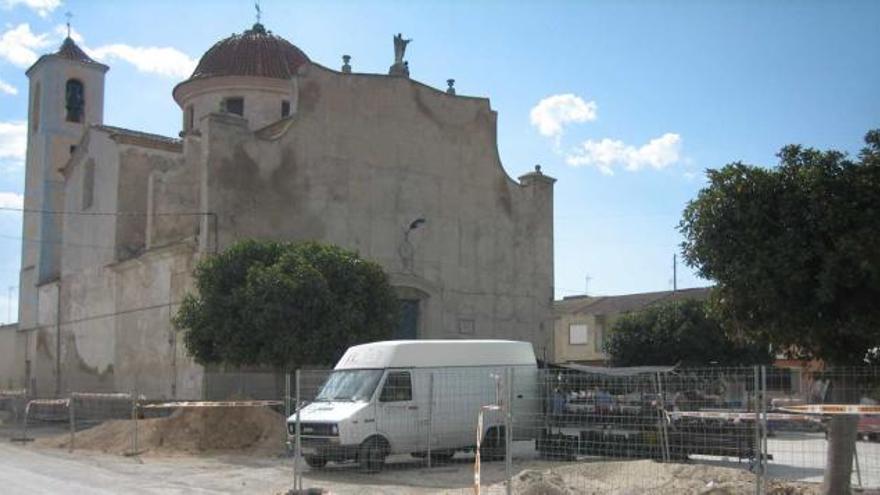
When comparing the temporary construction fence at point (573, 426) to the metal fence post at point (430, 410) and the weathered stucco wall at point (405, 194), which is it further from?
the weathered stucco wall at point (405, 194)

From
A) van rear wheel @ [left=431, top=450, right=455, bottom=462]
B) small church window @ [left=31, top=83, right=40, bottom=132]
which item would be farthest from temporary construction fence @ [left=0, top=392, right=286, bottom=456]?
small church window @ [left=31, top=83, right=40, bottom=132]

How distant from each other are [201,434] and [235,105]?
18982 millimetres

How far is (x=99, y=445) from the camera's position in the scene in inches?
915

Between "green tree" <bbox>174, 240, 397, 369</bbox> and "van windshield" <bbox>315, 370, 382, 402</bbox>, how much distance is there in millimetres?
5694

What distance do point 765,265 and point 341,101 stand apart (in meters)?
24.0

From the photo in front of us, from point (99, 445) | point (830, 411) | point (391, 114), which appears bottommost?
point (99, 445)

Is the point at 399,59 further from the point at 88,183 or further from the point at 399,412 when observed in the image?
the point at 399,412

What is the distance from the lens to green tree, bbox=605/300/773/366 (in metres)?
38.8

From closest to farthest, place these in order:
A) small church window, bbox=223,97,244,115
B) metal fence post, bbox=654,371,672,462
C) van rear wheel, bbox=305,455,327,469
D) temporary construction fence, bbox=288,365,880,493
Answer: temporary construction fence, bbox=288,365,880,493
metal fence post, bbox=654,371,672,462
van rear wheel, bbox=305,455,327,469
small church window, bbox=223,97,244,115

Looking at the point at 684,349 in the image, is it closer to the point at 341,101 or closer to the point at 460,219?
the point at 460,219

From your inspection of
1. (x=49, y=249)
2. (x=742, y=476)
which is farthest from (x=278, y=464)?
(x=49, y=249)

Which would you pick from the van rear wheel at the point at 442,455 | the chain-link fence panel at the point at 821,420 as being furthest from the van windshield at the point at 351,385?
the chain-link fence panel at the point at 821,420

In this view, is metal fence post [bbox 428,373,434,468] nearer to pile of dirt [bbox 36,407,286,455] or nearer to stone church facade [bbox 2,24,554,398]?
pile of dirt [bbox 36,407,286,455]

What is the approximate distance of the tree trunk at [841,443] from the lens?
1123 cm
